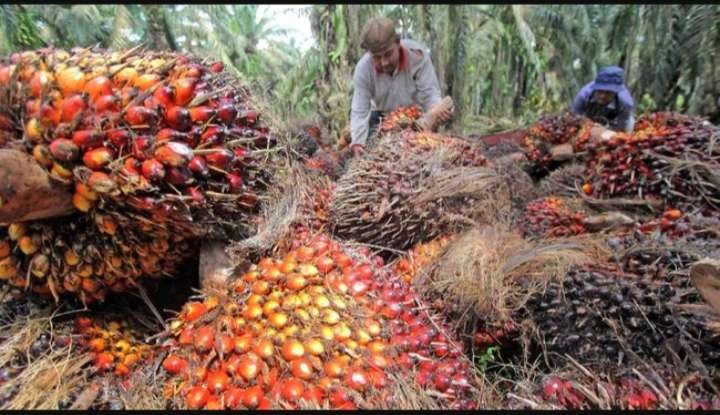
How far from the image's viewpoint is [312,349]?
1.12 metres

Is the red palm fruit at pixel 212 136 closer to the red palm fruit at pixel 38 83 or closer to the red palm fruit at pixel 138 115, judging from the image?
the red palm fruit at pixel 138 115

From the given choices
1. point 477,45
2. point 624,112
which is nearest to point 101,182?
point 624,112

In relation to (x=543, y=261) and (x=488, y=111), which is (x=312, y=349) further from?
(x=488, y=111)

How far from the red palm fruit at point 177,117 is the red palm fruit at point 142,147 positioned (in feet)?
0.22

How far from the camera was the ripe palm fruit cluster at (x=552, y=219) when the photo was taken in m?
2.23

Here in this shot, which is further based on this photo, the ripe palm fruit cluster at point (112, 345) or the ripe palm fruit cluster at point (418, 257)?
the ripe palm fruit cluster at point (418, 257)

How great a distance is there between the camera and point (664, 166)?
2.24 metres

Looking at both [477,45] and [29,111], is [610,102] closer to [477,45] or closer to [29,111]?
[29,111]

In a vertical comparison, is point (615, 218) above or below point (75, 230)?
below

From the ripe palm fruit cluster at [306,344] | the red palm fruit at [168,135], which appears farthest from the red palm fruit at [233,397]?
the red palm fruit at [168,135]

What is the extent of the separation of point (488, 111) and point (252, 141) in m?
16.0

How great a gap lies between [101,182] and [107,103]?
18cm

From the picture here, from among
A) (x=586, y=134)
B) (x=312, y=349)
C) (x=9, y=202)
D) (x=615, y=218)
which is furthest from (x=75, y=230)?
(x=586, y=134)

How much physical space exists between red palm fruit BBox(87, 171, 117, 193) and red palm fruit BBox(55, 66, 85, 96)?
20cm
